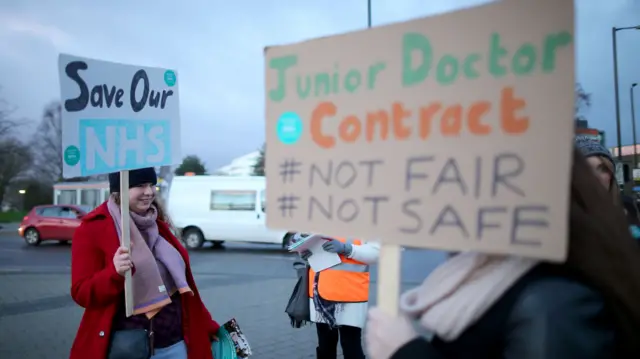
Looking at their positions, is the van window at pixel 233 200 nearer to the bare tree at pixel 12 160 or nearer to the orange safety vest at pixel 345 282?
the orange safety vest at pixel 345 282

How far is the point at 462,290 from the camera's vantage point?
122 centimetres

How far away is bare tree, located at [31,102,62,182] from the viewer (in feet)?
149

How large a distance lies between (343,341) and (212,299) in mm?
4109

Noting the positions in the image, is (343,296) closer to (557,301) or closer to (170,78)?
(170,78)

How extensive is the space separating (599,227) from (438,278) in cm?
41

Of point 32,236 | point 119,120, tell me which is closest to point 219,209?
point 32,236

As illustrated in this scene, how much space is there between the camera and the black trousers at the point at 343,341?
12.3 feet

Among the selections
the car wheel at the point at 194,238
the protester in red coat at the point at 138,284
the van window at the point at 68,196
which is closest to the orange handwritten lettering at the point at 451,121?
the protester in red coat at the point at 138,284

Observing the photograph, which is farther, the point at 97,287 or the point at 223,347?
the point at 223,347

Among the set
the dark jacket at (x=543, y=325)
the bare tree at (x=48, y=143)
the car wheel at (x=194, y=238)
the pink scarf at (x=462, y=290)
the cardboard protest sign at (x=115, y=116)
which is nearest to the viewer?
the dark jacket at (x=543, y=325)

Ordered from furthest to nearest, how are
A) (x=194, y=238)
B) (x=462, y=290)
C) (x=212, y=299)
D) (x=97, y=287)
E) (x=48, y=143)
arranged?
(x=48, y=143), (x=194, y=238), (x=212, y=299), (x=97, y=287), (x=462, y=290)

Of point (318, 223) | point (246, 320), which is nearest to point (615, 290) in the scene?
point (318, 223)

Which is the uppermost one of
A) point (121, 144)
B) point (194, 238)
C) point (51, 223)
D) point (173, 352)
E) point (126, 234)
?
point (121, 144)

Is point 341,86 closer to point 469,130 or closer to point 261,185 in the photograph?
point 469,130
